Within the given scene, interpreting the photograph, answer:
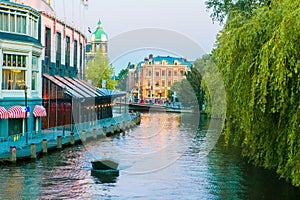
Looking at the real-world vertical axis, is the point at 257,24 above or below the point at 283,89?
above

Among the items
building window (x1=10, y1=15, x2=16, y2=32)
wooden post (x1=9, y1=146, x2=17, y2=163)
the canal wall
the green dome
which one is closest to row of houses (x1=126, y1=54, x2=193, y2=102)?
the green dome

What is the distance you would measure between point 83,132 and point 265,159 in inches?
1013

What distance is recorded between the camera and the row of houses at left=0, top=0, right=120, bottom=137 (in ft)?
Result: 124

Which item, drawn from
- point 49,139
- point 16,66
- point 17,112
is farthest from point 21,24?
point 49,139

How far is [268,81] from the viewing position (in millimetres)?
20594

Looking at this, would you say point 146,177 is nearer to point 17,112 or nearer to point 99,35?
point 17,112

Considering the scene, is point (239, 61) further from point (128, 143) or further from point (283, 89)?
point (128, 143)

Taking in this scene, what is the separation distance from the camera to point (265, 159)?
22.9m

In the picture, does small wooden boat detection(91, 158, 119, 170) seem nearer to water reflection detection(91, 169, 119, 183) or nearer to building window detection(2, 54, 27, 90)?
water reflection detection(91, 169, 119, 183)

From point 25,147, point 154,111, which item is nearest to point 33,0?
point 25,147

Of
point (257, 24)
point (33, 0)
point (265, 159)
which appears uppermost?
point (33, 0)

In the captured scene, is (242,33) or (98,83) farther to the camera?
(98,83)

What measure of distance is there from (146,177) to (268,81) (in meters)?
10.3

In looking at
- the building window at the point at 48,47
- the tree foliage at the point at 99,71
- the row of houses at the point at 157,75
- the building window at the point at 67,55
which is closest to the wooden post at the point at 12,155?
the building window at the point at 48,47
